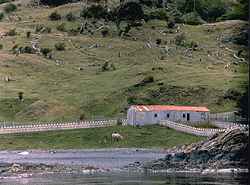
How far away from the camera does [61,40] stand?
646ft

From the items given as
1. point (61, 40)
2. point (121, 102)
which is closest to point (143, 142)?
point (121, 102)

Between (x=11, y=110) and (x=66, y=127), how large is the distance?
16252 millimetres

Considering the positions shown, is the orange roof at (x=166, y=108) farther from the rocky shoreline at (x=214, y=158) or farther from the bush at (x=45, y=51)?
the bush at (x=45, y=51)

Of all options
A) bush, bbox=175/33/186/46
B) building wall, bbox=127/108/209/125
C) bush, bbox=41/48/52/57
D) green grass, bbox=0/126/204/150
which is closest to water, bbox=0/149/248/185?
green grass, bbox=0/126/204/150

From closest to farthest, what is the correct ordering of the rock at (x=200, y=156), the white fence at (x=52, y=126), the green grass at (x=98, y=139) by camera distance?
1. the rock at (x=200, y=156)
2. the green grass at (x=98, y=139)
3. the white fence at (x=52, y=126)

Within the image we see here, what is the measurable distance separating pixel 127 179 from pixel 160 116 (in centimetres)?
5069

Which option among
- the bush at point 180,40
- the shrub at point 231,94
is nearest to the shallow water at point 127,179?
the shrub at point 231,94

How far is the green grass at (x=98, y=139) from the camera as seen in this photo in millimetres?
127375

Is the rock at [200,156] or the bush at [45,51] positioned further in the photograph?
the bush at [45,51]

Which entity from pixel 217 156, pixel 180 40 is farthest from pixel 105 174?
pixel 180 40

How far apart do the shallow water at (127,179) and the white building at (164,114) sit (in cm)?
4289

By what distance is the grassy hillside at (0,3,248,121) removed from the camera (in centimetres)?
14825

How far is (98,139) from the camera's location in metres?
130

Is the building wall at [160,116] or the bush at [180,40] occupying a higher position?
the building wall at [160,116]
